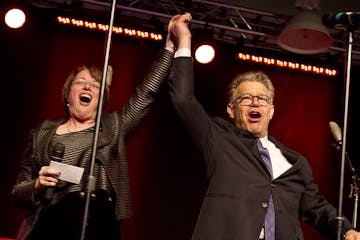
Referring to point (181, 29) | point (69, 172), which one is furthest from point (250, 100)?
point (69, 172)

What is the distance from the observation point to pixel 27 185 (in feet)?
7.53

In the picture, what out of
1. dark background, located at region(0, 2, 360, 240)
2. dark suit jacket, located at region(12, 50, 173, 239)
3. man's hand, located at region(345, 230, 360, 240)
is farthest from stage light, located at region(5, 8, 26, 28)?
man's hand, located at region(345, 230, 360, 240)

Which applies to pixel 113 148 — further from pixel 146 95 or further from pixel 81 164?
pixel 146 95

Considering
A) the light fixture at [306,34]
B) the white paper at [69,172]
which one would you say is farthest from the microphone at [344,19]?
the light fixture at [306,34]

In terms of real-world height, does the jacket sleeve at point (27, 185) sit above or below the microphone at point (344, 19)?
below

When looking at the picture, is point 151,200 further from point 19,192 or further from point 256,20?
point 19,192

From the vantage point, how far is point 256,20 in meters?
6.07

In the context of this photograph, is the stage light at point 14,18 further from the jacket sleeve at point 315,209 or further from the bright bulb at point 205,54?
the jacket sleeve at point 315,209

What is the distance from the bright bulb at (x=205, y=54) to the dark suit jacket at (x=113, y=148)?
128 inches

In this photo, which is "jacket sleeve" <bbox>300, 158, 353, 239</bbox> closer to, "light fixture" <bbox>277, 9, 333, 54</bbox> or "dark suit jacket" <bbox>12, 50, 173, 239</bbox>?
"dark suit jacket" <bbox>12, 50, 173, 239</bbox>

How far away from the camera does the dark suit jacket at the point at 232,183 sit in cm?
230

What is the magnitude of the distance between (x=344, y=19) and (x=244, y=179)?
0.80 metres

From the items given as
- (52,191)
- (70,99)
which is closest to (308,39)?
(70,99)

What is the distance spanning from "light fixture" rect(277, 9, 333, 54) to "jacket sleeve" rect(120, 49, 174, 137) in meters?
2.29
